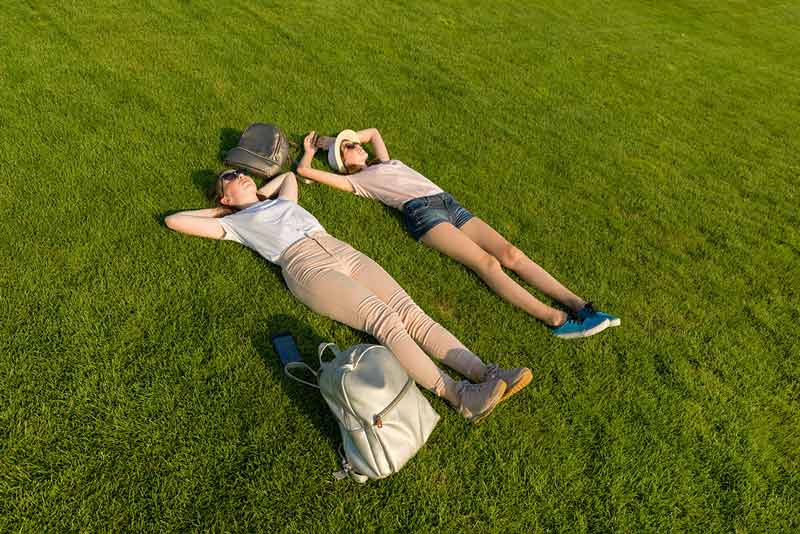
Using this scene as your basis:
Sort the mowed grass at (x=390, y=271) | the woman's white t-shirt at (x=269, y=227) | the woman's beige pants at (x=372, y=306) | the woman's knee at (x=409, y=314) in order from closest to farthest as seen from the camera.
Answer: the mowed grass at (x=390, y=271) → the woman's beige pants at (x=372, y=306) → the woman's knee at (x=409, y=314) → the woman's white t-shirt at (x=269, y=227)

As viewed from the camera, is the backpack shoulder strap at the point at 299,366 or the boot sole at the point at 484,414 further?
the backpack shoulder strap at the point at 299,366

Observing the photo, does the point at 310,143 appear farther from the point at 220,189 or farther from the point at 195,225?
the point at 195,225

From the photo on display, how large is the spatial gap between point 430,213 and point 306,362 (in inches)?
90.5

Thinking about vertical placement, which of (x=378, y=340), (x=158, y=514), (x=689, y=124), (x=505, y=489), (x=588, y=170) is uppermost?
(x=689, y=124)

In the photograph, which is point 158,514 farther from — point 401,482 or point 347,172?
Result: point 347,172

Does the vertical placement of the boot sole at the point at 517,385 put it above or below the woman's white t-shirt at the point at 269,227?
below

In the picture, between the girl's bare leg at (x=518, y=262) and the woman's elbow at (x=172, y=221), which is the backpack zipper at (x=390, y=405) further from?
the woman's elbow at (x=172, y=221)

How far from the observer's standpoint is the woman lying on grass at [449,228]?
4632 mm

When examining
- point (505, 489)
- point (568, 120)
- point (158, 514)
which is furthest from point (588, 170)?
Result: point (158, 514)

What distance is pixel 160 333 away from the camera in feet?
13.2

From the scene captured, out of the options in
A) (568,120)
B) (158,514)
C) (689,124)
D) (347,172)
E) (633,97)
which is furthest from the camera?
(633,97)

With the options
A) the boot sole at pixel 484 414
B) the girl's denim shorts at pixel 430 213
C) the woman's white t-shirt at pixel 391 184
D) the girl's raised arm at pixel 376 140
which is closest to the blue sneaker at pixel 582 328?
the boot sole at pixel 484 414

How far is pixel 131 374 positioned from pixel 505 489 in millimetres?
2906

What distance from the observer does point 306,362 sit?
4012 mm
